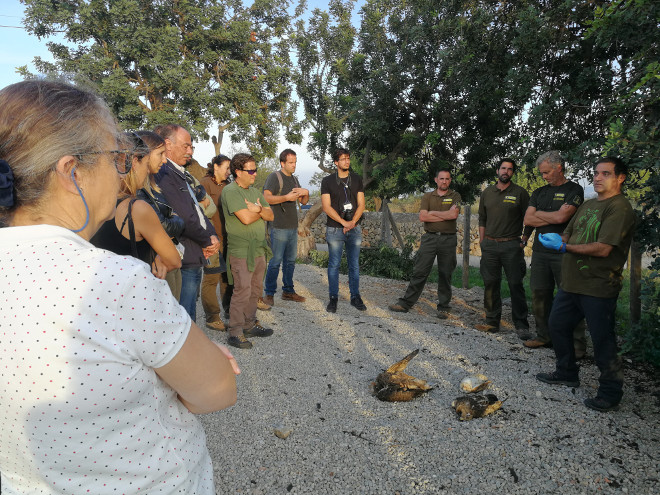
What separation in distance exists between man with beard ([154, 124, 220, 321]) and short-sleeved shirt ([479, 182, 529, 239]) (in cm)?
374

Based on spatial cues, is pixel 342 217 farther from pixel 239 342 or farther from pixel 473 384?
pixel 473 384

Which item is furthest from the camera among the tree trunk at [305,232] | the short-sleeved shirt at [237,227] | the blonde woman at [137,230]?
the tree trunk at [305,232]

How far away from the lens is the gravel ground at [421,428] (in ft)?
8.73

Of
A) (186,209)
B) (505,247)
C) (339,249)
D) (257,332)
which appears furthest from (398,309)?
(186,209)

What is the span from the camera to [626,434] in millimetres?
3145

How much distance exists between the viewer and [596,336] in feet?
11.6

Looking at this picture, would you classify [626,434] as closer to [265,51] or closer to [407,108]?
[407,108]

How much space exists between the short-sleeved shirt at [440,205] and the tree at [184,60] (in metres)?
12.3

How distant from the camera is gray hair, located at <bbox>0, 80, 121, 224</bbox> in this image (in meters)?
0.92

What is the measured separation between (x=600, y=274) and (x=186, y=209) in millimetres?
3585

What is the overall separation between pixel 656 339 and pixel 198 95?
1644 centimetres

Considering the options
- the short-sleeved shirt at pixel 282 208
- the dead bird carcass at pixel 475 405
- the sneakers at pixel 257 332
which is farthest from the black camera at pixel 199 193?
the dead bird carcass at pixel 475 405

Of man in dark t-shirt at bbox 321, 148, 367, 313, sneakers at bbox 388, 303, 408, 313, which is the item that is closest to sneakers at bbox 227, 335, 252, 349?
man in dark t-shirt at bbox 321, 148, 367, 313

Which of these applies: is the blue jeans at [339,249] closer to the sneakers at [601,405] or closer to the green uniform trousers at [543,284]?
the green uniform trousers at [543,284]
